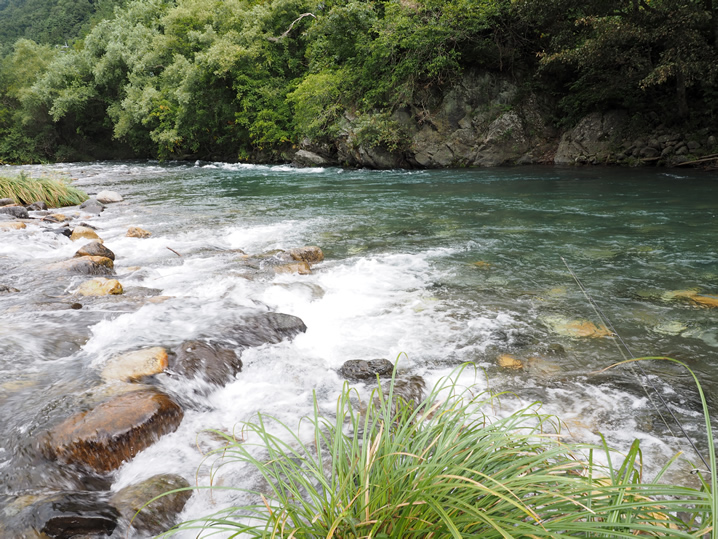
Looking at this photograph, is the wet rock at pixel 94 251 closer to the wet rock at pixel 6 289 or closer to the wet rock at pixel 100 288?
the wet rock at pixel 6 289

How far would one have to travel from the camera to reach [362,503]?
129cm

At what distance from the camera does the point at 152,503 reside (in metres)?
1.96

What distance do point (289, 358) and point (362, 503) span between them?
2.33 metres

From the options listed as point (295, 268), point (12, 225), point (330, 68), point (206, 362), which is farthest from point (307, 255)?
point (330, 68)

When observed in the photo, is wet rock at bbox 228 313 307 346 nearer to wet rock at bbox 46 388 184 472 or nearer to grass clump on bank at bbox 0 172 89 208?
wet rock at bbox 46 388 184 472

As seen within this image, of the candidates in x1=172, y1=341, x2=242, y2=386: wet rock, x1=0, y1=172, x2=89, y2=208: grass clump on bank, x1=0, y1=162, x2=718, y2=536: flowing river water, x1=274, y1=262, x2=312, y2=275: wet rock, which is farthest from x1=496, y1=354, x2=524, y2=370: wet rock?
x1=0, y1=172, x2=89, y2=208: grass clump on bank

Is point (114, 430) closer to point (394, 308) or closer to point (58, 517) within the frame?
point (58, 517)

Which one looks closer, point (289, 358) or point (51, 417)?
point (51, 417)

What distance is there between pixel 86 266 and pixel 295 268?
2723mm

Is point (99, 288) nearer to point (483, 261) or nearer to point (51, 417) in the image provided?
point (51, 417)

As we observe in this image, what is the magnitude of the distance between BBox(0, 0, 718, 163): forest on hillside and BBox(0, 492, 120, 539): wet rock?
43.7ft

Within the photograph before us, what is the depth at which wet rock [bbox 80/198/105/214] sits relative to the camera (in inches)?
422

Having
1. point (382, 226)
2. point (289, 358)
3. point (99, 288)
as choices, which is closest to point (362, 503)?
point (289, 358)

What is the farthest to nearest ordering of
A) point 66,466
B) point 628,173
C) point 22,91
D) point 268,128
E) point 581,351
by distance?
point 22,91, point 268,128, point 628,173, point 581,351, point 66,466
